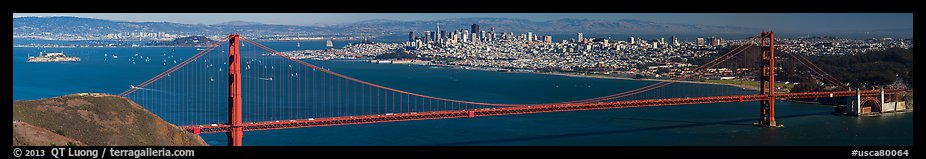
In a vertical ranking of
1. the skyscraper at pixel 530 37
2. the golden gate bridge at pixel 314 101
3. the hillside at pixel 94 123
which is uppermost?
the skyscraper at pixel 530 37

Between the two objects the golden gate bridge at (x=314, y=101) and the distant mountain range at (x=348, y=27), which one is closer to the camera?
the golden gate bridge at (x=314, y=101)

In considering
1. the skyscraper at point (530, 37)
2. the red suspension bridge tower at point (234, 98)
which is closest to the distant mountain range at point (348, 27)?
the skyscraper at point (530, 37)

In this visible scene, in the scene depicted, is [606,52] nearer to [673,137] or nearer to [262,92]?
[262,92]

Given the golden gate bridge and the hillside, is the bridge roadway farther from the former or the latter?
the hillside

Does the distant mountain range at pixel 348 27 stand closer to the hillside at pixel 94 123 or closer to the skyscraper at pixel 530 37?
the skyscraper at pixel 530 37

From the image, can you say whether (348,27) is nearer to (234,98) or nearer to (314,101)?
(314,101)

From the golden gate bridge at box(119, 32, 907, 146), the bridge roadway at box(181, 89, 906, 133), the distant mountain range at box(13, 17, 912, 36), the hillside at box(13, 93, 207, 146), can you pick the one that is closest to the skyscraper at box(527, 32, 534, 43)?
the distant mountain range at box(13, 17, 912, 36)
